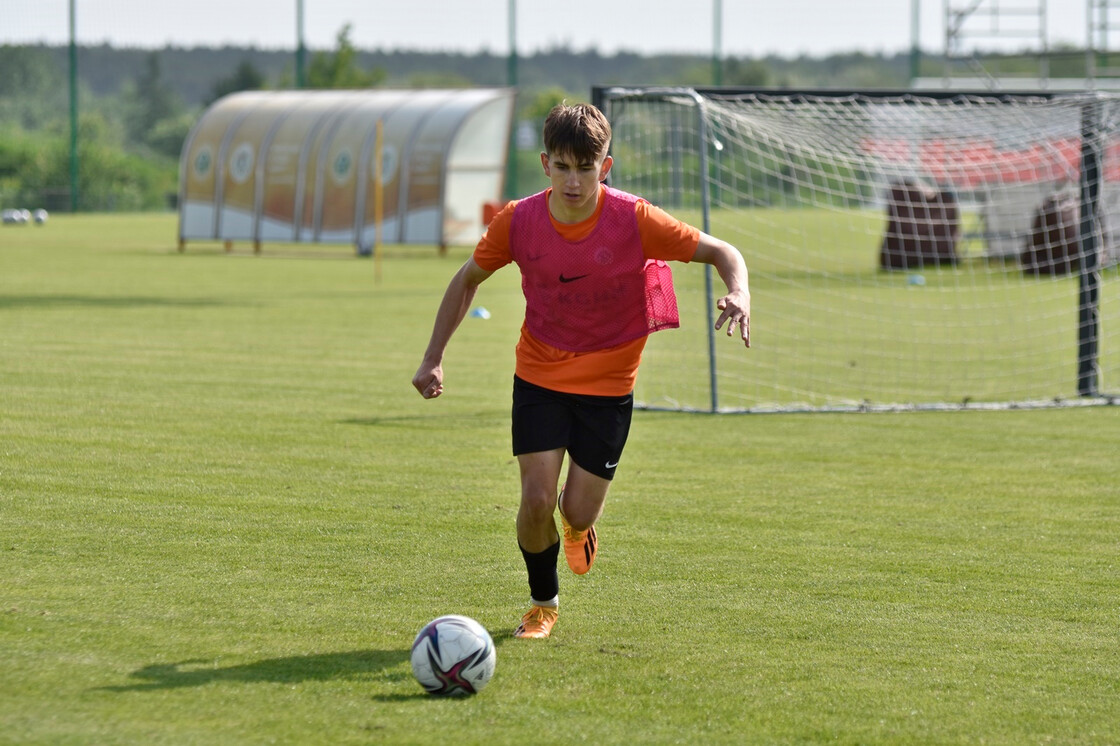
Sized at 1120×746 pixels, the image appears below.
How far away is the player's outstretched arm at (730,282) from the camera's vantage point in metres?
4.41

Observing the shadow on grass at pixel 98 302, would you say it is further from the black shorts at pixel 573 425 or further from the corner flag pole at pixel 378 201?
the black shorts at pixel 573 425

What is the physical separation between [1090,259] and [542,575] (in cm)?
781

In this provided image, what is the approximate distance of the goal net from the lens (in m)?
11.1

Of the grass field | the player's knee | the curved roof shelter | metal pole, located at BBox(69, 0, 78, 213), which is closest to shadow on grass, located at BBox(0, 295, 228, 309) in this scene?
the grass field

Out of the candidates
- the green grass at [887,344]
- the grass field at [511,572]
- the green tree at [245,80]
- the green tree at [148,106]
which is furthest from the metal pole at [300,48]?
the green tree at [148,106]

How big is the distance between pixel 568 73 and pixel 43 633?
3284 inches

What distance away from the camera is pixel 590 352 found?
16.4ft

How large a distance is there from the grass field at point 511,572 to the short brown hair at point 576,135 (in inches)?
61.5

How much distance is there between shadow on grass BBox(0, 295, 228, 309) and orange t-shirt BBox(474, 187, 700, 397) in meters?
12.5

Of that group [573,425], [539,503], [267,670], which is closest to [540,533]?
[539,503]

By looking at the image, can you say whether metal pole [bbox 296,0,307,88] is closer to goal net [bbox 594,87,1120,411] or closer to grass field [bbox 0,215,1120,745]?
goal net [bbox 594,87,1120,411]

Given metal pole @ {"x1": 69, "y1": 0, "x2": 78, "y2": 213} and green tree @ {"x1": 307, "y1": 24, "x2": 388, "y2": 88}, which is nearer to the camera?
metal pole @ {"x1": 69, "y1": 0, "x2": 78, "y2": 213}

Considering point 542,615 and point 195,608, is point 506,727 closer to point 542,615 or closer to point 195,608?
point 542,615

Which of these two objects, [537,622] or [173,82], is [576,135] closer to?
[537,622]
